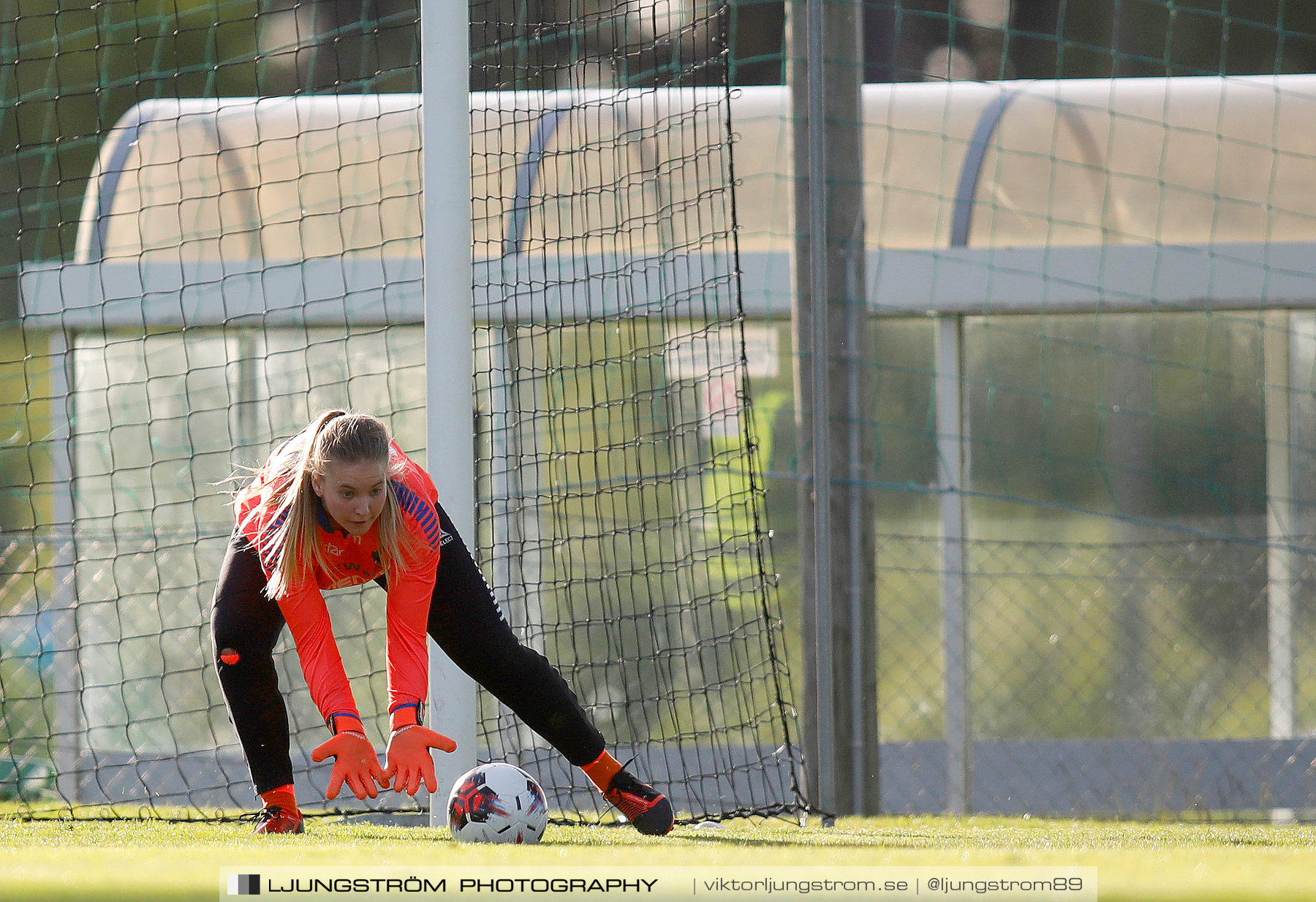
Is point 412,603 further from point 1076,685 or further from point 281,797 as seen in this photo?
point 1076,685

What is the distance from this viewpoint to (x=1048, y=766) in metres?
5.93

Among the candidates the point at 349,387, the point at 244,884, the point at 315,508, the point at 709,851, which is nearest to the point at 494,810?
the point at 709,851

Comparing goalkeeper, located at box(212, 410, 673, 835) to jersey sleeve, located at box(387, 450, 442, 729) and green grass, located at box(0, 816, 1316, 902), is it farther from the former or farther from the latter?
green grass, located at box(0, 816, 1316, 902)

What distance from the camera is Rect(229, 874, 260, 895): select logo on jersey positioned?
1871mm

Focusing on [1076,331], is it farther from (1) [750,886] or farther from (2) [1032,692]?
(1) [750,886]

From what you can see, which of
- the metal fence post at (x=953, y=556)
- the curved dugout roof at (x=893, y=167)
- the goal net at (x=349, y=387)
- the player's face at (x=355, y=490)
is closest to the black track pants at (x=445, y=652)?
the player's face at (x=355, y=490)

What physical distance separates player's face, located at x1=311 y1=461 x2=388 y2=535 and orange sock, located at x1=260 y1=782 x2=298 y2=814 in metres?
0.80

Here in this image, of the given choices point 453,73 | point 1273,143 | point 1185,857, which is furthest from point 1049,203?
point 1185,857

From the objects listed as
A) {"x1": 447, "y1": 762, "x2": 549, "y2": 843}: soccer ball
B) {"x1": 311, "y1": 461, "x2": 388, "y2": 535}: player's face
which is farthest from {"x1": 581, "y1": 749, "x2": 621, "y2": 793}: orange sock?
{"x1": 311, "y1": 461, "x2": 388, "y2": 535}: player's face

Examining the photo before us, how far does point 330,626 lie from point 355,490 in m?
0.48

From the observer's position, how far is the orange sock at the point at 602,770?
3348 mm

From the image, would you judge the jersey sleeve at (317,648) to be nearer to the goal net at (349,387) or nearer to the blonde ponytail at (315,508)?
the blonde ponytail at (315,508)

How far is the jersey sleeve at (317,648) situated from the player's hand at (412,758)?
15 cm

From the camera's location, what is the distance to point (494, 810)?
3.02 metres
